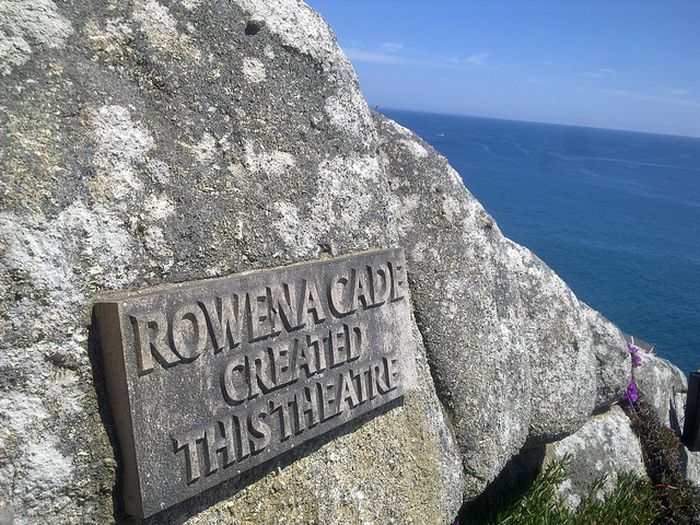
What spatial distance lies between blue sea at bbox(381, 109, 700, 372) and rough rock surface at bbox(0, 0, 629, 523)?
1285 centimetres

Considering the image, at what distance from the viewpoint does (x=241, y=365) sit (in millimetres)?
2338

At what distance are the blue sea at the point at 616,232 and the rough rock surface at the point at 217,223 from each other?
12846 mm

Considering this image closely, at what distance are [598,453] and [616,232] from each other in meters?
29.9

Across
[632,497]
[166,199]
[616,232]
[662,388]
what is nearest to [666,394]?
[662,388]

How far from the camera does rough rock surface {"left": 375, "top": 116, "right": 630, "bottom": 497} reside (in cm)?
349

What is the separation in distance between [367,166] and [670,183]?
65.1 meters

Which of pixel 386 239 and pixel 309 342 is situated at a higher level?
pixel 386 239

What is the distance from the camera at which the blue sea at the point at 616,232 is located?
61.6ft

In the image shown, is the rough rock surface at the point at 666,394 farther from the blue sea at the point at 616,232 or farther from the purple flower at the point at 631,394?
the blue sea at the point at 616,232

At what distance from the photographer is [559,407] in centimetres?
455

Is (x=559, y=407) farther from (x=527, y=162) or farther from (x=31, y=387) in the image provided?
(x=527, y=162)

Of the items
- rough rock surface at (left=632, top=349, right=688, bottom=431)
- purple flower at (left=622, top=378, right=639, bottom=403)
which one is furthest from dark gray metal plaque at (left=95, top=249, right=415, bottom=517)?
rough rock surface at (left=632, top=349, right=688, bottom=431)

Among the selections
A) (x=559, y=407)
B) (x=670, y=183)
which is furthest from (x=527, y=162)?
(x=559, y=407)

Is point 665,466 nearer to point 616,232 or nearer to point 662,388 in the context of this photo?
point 662,388
